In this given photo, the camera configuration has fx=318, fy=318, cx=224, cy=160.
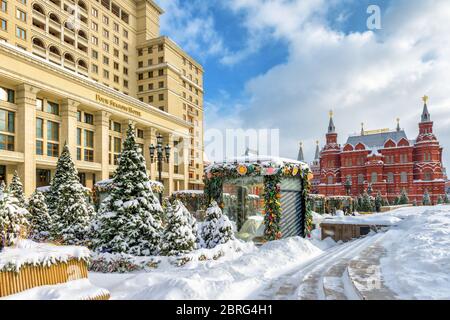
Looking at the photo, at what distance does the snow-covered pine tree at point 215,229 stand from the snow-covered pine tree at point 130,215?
212cm

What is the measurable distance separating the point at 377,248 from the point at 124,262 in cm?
957

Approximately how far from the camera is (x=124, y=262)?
37.5 ft

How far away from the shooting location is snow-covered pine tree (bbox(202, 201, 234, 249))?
1362cm

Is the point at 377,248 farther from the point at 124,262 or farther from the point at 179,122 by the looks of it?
the point at 179,122

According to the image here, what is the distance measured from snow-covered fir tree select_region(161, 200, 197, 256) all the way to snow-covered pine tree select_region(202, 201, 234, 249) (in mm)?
1652

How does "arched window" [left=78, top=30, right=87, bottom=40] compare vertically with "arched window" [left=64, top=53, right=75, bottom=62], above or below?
above

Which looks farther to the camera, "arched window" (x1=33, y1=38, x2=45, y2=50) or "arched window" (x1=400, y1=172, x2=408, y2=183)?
"arched window" (x1=400, y1=172, x2=408, y2=183)

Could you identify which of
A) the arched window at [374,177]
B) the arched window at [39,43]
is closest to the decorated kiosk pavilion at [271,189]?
the arched window at [39,43]

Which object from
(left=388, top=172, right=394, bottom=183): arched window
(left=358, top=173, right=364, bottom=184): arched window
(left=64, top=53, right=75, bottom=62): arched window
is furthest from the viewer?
(left=358, top=173, right=364, bottom=184): arched window

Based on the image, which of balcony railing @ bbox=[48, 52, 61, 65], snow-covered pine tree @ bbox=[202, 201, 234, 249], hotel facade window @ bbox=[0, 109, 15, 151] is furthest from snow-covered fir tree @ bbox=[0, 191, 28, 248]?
balcony railing @ bbox=[48, 52, 61, 65]

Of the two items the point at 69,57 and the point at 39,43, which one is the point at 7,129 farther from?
the point at 69,57

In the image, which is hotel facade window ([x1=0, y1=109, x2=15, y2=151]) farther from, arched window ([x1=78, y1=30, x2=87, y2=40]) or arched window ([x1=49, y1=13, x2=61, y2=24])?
arched window ([x1=78, y1=30, x2=87, y2=40])

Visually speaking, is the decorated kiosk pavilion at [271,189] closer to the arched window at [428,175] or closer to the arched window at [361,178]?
the arched window at [428,175]
